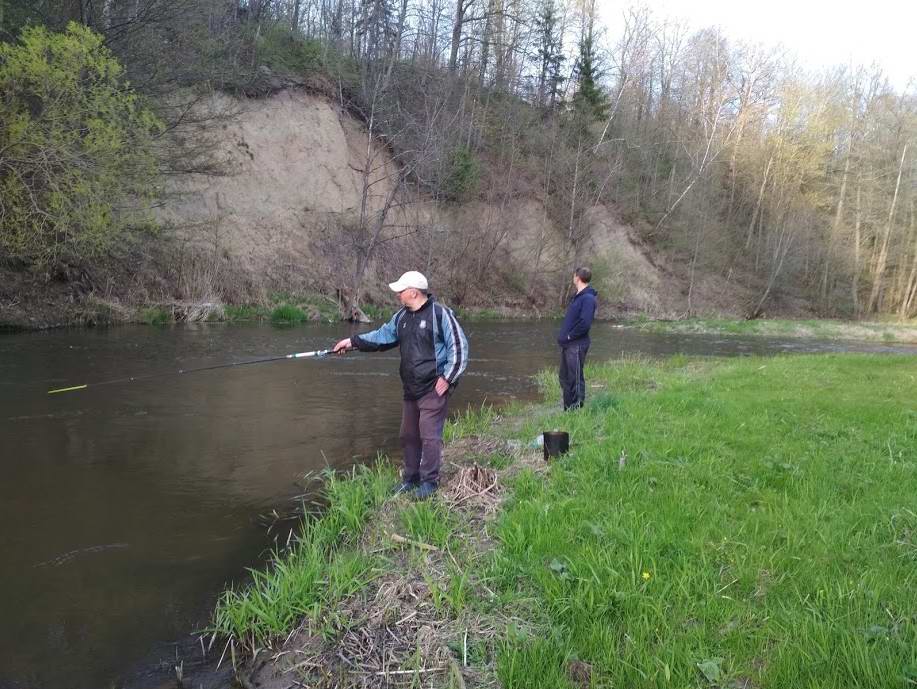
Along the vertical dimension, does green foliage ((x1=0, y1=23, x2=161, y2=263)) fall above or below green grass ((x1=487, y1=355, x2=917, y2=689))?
above

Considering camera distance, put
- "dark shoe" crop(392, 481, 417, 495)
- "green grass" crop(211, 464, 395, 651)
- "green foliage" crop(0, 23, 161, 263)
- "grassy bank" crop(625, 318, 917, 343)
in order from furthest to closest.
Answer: "grassy bank" crop(625, 318, 917, 343) < "green foliage" crop(0, 23, 161, 263) < "dark shoe" crop(392, 481, 417, 495) < "green grass" crop(211, 464, 395, 651)

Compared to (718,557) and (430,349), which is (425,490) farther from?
(718,557)

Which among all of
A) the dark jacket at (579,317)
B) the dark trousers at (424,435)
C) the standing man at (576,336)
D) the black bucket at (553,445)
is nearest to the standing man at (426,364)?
the dark trousers at (424,435)

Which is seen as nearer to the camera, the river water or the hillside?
the river water

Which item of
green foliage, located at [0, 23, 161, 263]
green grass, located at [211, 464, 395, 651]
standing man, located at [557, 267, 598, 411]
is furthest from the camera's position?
green foliage, located at [0, 23, 161, 263]

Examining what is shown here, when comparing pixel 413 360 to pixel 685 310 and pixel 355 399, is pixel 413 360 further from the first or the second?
pixel 685 310

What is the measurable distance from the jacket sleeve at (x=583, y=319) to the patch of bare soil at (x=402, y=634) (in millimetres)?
4259

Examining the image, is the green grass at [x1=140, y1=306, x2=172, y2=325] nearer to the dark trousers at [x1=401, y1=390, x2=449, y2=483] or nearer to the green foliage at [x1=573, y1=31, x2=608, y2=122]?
the dark trousers at [x1=401, y1=390, x2=449, y2=483]

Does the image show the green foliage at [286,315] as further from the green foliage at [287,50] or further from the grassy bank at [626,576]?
the grassy bank at [626,576]

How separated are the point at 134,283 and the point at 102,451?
16.6 m

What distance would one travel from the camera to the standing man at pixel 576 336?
8242 millimetres

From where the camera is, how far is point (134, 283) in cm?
2212

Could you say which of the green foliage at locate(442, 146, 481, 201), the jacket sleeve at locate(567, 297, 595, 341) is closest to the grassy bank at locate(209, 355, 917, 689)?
the jacket sleeve at locate(567, 297, 595, 341)

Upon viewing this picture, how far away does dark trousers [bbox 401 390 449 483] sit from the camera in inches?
213
